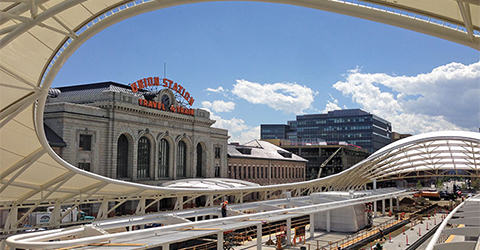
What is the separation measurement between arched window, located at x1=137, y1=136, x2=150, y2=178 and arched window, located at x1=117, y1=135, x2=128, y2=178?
198cm

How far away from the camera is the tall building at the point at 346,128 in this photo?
502 feet

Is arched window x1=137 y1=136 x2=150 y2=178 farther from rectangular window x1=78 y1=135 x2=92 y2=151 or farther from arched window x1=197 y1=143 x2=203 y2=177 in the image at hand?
arched window x1=197 y1=143 x2=203 y2=177

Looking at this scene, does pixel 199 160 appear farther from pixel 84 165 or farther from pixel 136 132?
pixel 84 165

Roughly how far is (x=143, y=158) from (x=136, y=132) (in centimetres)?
404

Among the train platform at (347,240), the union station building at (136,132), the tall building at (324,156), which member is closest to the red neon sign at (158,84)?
the union station building at (136,132)

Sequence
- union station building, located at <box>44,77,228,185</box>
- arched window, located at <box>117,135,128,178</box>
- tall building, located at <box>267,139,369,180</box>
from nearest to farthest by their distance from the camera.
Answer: union station building, located at <box>44,77,228,185</box> < arched window, located at <box>117,135,128,178</box> < tall building, located at <box>267,139,369,180</box>

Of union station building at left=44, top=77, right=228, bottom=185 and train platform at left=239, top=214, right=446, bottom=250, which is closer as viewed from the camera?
train platform at left=239, top=214, right=446, bottom=250

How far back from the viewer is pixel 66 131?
44.7m

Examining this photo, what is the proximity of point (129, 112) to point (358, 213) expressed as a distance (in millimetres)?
30629

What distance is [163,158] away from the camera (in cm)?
5831

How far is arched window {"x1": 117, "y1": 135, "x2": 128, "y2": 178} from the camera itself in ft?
170

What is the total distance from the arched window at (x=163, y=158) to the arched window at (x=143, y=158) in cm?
220

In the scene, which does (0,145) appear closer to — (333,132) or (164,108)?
(164,108)

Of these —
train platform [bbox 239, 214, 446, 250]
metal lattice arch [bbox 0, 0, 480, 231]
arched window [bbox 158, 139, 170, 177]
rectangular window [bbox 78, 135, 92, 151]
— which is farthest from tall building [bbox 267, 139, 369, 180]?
metal lattice arch [bbox 0, 0, 480, 231]
